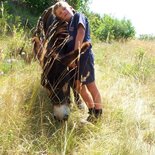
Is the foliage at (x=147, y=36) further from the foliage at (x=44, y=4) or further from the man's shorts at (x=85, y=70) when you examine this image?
the man's shorts at (x=85, y=70)

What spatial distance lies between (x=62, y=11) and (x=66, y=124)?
1284mm

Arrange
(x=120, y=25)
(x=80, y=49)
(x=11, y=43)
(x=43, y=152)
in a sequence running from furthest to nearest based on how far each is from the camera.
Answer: (x=120, y=25) → (x=11, y=43) → (x=80, y=49) → (x=43, y=152)

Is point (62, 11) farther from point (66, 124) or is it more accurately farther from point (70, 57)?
point (66, 124)

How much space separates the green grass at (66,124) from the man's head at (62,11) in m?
0.83

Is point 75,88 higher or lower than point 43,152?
higher

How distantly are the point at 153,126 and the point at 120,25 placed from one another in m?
9.73

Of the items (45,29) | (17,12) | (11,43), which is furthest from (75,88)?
(17,12)

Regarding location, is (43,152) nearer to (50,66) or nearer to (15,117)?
(15,117)

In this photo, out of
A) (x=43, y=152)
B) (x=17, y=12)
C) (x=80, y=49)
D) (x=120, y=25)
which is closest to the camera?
(x=43, y=152)

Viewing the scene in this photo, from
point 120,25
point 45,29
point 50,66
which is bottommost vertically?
point 120,25

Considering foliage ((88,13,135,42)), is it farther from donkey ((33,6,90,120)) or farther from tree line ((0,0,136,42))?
donkey ((33,6,90,120))

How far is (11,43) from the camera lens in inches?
284

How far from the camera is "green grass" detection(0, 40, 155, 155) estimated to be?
13.8ft

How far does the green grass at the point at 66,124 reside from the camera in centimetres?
421
